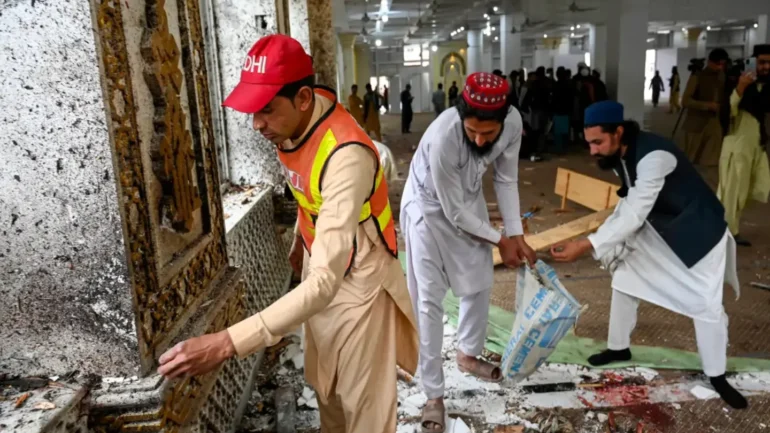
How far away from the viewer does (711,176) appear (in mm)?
8391

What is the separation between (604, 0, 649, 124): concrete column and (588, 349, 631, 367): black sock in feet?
34.3

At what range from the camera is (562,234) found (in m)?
5.34

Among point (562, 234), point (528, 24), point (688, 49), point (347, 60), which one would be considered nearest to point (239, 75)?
point (562, 234)

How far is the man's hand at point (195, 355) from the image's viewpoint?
142cm

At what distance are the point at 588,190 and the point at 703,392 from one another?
3.42 metres

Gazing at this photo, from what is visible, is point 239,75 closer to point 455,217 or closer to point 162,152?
point 455,217

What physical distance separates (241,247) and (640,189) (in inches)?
83.9

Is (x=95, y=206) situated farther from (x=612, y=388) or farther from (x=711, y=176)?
(x=711, y=176)

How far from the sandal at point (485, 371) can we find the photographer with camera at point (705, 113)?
17.3 feet

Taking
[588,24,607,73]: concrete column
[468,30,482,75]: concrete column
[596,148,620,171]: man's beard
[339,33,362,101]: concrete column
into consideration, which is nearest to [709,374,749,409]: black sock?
[596,148,620,171]: man's beard

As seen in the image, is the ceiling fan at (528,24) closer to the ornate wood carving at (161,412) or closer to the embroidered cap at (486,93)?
the embroidered cap at (486,93)

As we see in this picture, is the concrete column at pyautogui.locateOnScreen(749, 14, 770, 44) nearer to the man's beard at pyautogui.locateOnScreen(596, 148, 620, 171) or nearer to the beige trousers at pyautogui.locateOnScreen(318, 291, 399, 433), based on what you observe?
the man's beard at pyautogui.locateOnScreen(596, 148, 620, 171)

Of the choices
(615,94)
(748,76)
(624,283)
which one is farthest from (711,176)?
(624,283)

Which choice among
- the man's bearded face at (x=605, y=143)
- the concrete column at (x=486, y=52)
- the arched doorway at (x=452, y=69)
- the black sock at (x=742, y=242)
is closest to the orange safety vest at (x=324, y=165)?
the man's bearded face at (x=605, y=143)
